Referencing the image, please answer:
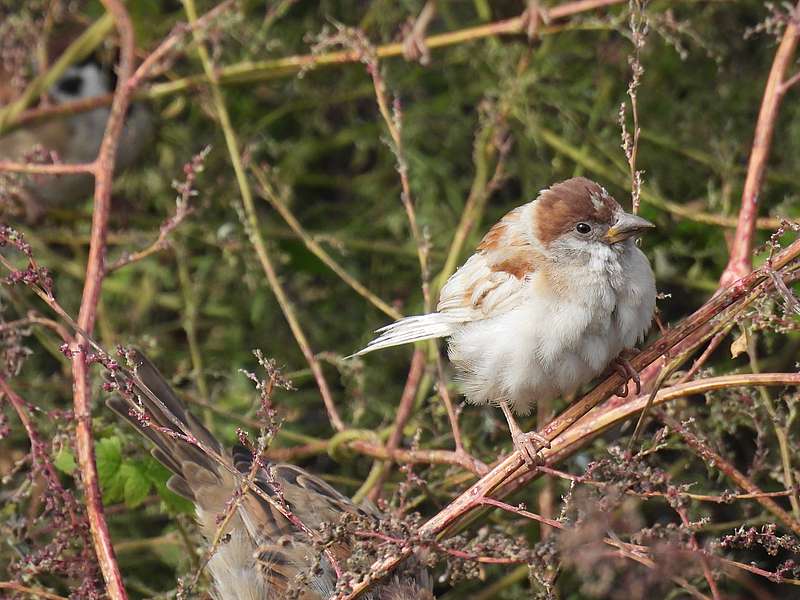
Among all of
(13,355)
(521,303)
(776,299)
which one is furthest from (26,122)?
(776,299)

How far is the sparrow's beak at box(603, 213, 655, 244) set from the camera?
217cm

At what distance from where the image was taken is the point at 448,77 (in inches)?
151

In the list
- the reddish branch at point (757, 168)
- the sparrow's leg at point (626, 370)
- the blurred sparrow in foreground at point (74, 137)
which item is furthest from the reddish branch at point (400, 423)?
the blurred sparrow in foreground at point (74, 137)

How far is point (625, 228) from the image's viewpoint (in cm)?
219

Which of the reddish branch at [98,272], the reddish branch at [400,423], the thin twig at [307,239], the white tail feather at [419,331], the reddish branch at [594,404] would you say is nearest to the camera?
the reddish branch at [594,404]

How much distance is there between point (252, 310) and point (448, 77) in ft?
3.38

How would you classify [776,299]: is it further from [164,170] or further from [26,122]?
[164,170]

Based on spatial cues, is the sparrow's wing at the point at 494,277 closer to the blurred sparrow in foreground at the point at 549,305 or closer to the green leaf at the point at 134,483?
the blurred sparrow in foreground at the point at 549,305

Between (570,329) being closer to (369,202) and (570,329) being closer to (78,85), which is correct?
(369,202)

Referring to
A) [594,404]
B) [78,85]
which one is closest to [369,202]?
[78,85]

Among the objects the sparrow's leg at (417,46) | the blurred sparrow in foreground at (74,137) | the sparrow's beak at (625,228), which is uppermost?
the sparrow's leg at (417,46)

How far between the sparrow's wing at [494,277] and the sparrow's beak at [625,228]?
0.51 feet

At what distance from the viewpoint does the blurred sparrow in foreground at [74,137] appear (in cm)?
355

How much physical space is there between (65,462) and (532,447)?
1066 mm
